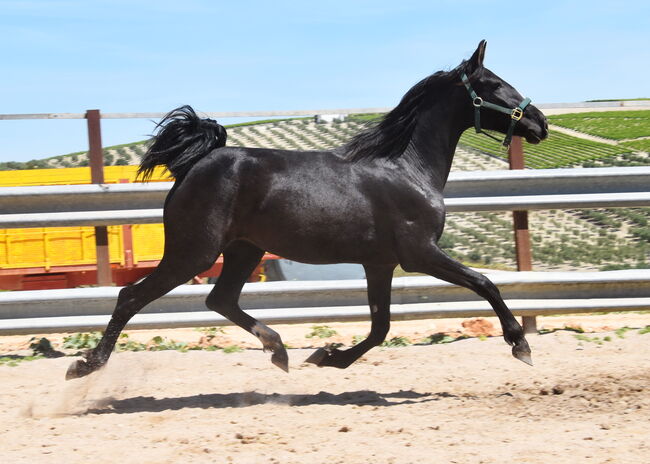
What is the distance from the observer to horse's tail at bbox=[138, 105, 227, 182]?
5.20 m

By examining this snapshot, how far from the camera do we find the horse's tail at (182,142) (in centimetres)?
520

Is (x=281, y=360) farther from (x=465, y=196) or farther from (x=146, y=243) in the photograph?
(x=146, y=243)

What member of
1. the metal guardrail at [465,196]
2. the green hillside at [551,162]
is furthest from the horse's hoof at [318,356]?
the metal guardrail at [465,196]

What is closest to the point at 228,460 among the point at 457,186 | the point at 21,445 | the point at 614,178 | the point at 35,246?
the point at 21,445

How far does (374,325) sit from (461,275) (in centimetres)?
Result: 77

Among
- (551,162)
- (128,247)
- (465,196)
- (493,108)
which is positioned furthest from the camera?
(128,247)

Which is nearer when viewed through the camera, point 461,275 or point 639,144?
point 461,275

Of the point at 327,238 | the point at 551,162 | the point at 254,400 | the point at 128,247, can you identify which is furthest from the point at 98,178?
the point at 128,247

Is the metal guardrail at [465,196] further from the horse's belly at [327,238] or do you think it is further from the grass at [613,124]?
the grass at [613,124]

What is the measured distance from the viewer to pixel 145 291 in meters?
5.11

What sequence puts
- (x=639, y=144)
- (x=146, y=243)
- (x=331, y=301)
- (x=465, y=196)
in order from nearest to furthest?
(x=331, y=301)
(x=465, y=196)
(x=639, y=144)
(x=146, y=243)

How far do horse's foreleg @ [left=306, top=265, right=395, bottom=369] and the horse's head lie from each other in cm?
117

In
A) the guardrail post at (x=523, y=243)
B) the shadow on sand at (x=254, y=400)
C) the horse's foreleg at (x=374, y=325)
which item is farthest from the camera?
the guardrail post at (x=523, y=243)

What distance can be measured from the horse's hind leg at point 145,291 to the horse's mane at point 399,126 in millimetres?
1166
